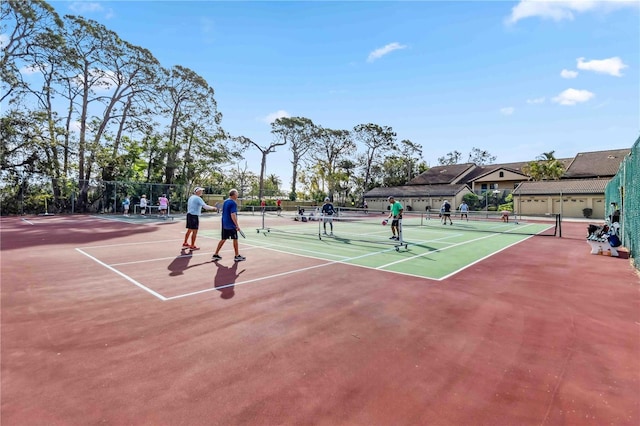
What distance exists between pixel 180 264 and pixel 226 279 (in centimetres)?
209

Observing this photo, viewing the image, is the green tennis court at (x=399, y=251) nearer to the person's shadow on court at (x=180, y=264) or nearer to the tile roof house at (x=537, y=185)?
the person's shadow on court at (x=180, y=264)

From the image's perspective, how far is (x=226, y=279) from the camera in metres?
6.56

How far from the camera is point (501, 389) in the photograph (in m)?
2.97

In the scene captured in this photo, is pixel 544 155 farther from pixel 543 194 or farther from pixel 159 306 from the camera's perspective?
pixel 159 306

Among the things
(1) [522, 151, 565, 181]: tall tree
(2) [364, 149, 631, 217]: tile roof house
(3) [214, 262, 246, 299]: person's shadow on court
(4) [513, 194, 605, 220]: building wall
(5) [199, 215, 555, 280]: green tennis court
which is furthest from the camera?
(1) [522, 151, 565, 181]: tall tree

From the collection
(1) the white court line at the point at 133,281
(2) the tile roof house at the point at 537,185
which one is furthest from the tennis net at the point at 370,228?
(2) the tile roof house at the point at 537,185

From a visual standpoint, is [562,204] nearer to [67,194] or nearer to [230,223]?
[230,223]

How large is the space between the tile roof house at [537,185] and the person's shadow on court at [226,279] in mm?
33948

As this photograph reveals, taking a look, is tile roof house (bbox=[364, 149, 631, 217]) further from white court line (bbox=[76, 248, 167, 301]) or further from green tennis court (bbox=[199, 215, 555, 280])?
white court line (bbox=[76, 248, 167, 301])

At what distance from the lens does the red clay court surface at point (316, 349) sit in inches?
105

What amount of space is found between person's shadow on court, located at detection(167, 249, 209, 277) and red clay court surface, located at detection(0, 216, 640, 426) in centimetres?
52

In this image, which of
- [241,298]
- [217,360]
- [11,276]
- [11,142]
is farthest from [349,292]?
[11,142]

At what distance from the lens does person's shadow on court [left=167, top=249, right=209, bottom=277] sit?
7098 millimetres

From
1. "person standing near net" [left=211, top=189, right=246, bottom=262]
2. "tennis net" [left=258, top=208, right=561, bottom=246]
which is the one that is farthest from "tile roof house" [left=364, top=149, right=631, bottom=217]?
"person standing near net" [left=211, top=189, right=246, bottom=262]
